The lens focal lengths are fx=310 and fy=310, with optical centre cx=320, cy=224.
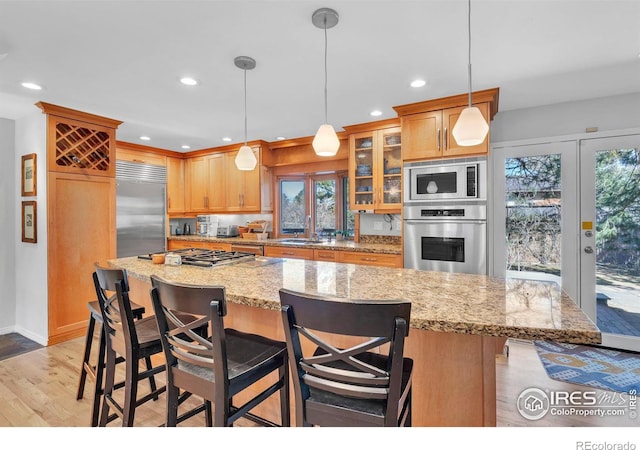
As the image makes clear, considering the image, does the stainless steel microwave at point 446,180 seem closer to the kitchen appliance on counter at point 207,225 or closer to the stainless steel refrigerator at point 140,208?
the kitchen appliance on counter at point 207,225

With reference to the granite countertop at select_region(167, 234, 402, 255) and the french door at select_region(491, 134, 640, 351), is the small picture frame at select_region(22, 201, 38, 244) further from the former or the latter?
the french door at select_region(491, 134, 640, 351)

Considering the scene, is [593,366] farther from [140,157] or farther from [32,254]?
[140,157]

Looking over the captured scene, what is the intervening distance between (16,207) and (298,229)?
3.44 metres

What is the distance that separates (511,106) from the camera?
10.6 ft

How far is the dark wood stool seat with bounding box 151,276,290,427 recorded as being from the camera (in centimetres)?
113

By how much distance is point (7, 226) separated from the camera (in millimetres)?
3490

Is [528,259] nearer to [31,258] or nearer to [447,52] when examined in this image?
[447,52]

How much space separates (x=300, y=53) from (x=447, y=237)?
6.94ft

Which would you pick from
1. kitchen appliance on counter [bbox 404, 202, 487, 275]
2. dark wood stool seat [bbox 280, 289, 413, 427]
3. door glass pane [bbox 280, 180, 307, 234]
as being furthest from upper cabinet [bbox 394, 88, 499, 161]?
dark wood stool seat [bbox 280, 289, 413, 427]

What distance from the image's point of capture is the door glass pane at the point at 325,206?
15.5 ft

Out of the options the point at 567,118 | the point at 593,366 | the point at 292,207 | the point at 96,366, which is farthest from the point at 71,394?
the point at 567,118

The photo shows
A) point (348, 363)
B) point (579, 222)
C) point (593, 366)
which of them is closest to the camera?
point (348, 363)

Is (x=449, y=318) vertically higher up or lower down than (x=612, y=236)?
lower down
